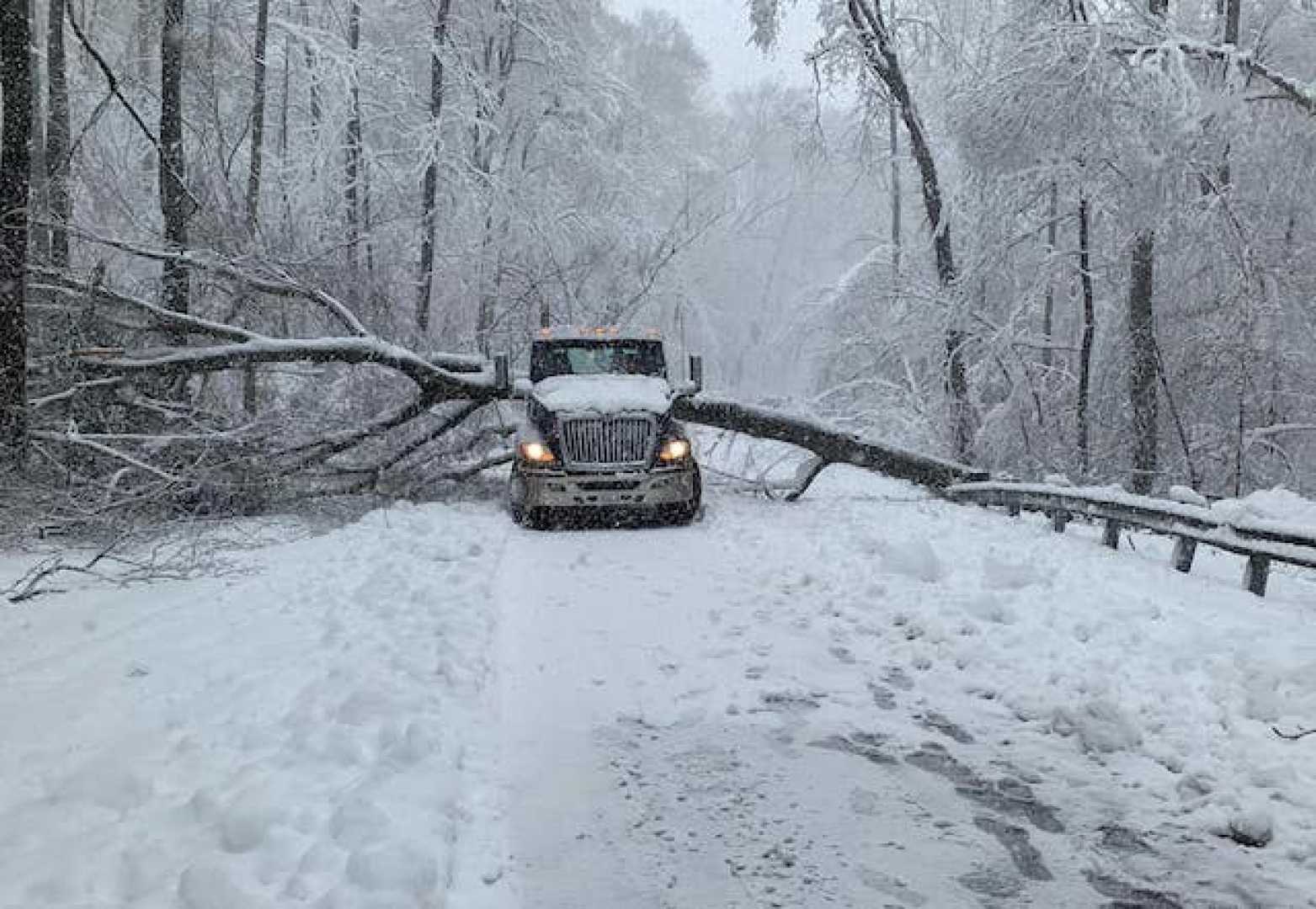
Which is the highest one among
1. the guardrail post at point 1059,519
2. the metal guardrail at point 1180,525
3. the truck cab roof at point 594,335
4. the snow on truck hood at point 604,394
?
the truck cab roof at point 594,335

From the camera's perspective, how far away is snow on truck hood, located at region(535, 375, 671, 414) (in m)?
12.6

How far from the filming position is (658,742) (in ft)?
16.8

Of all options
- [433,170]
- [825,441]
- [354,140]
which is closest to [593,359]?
[825,441]

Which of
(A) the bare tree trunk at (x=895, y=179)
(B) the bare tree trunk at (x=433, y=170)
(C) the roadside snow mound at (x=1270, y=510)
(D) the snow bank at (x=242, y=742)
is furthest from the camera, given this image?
(A) the bare tree trunk at (x=895, y=179)

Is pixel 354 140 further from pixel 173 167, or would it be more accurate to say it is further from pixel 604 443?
pixel 604 443

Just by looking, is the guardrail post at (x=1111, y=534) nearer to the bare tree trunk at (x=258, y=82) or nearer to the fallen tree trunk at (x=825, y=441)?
the fallen tree trunk at (x=825, y=441)

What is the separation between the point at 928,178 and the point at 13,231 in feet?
52.5

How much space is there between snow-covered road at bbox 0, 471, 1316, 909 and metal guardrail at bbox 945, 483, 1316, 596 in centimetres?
50

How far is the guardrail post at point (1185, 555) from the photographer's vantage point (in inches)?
372

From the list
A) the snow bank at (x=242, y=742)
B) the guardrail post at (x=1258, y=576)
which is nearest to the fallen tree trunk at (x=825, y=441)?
the guardrail post at (x=1258, y=576)

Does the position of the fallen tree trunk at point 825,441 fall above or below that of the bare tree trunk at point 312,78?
below

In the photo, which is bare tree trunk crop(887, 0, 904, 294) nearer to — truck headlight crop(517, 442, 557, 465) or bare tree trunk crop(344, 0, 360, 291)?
bare tree trunk crop(344, 0, 360, 291)

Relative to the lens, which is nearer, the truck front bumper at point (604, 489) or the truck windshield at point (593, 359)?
the truck front bumper at point (604, 489)

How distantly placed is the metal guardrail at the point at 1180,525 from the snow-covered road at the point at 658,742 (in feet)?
1.65
